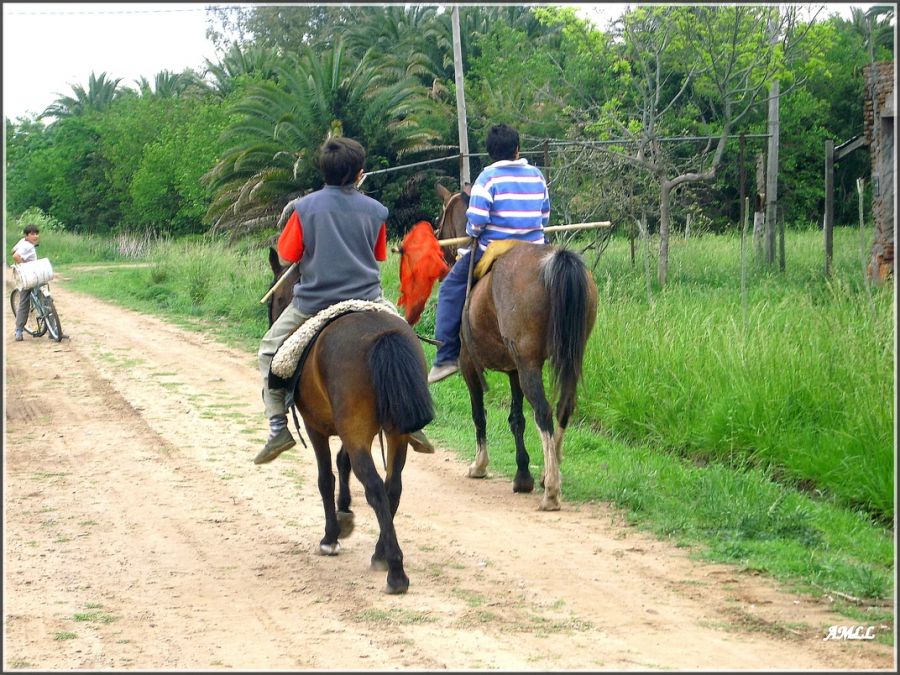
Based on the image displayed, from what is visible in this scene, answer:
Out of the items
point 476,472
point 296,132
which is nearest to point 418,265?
point 476,472

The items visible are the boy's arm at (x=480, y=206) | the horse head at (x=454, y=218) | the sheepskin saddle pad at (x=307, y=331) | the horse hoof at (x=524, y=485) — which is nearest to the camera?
the sheepskin saddle pad at (x=307, y=331)

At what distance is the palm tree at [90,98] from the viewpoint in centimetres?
6241

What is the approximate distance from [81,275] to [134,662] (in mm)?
27982

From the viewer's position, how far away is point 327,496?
255 inches

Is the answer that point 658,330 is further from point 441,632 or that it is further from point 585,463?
point 441,632

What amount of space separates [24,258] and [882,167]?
12.9 m

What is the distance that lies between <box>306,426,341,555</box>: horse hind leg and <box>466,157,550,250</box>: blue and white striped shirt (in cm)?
240

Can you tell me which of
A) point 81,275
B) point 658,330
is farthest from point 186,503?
point 81,275

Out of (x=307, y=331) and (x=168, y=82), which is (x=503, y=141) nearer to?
(x=307, y=331)

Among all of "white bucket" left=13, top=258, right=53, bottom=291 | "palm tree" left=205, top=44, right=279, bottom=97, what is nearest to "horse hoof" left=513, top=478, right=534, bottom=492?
"white bucket" left=13, top=258, right=53, bottom=291

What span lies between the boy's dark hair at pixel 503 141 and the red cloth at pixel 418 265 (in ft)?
2.45

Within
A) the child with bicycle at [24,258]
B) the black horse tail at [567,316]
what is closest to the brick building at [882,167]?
the black horse tail at [567,316]

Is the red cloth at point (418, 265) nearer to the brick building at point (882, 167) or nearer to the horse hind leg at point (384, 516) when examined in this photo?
the horse hind leg at point (384, 516)

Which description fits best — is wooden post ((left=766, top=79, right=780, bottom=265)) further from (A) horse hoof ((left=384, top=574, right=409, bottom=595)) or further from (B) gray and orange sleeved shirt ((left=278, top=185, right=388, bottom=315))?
(A) horse hoof ((left=384, top=574, right=409, bottom=595))
